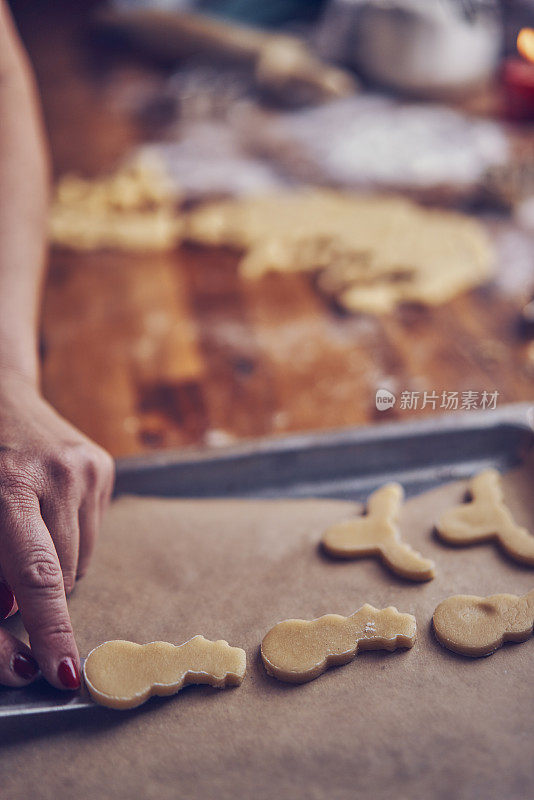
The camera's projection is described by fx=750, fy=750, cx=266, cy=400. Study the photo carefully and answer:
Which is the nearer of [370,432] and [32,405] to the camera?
[32,405]

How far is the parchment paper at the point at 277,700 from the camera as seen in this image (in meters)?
0.62

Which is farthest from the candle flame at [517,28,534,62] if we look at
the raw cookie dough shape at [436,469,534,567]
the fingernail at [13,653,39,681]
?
the fingernail at [13,653,39,681]

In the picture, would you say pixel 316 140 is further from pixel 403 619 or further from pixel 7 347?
pixel 403 619

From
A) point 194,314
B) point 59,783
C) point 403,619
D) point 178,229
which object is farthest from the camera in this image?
point 178,229

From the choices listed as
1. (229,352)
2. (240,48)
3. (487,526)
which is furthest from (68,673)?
(240,48)

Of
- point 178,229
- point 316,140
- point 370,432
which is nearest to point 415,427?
point 370,432

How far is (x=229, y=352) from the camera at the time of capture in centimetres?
123

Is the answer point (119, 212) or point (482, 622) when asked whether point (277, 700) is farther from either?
→ point (119, 212)

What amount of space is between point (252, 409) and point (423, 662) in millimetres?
505

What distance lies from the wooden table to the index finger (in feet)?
1.27

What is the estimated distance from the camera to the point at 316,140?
1.85 m

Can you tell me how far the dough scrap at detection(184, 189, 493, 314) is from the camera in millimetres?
1370

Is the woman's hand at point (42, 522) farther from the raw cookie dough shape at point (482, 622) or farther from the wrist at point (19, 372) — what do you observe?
the raw cookie dough shape at point (482, 622)

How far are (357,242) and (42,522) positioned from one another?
98 centimetres
